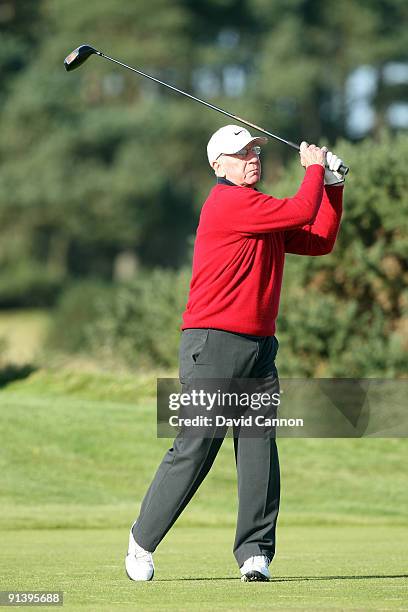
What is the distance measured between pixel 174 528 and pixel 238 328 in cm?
424

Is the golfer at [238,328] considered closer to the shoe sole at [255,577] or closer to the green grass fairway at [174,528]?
the shoe sole at [255,577]

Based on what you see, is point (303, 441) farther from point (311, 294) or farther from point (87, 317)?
point (87, 317)

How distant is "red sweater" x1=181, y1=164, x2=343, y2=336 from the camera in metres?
5.58

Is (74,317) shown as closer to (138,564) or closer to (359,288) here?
(359,288)

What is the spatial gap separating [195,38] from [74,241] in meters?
8.33

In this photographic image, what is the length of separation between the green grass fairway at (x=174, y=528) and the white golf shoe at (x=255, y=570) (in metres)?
0.05

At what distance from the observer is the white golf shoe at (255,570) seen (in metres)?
5.55

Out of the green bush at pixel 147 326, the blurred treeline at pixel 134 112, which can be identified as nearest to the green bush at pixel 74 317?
the blurred treeline at pixel 134 112

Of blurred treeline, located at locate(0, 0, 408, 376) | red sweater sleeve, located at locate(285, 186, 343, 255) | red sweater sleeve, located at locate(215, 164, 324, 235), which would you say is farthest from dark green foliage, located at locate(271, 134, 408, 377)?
blurred treeline, located at locate(0, 0, 408, 376)

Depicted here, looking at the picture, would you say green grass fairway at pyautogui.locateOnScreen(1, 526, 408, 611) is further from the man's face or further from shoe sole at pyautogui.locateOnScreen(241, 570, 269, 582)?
the man's face

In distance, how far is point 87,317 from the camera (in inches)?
1241

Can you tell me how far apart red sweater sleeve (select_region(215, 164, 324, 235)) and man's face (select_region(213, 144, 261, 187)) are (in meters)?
0.13

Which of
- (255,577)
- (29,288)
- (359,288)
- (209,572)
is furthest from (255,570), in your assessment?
(29,288)

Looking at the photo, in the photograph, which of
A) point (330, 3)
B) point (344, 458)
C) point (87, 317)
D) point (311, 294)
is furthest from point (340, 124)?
point (344, 458)
